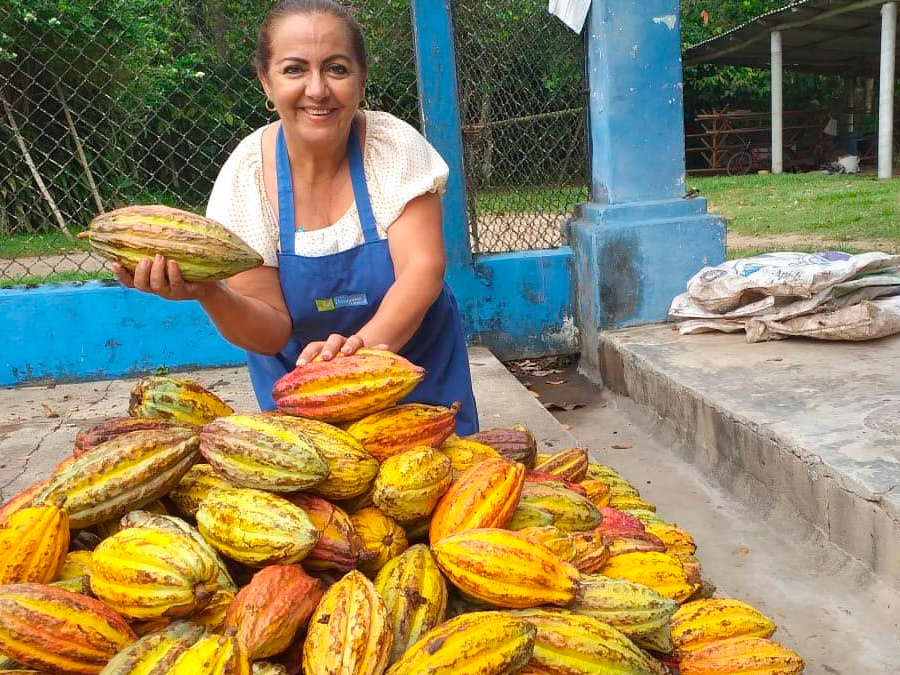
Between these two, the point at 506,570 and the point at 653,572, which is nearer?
the point at 506,570

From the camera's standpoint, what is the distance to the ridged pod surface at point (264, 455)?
1.57m

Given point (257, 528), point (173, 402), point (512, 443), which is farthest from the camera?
point (512, 443)

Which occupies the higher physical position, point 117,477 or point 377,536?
point 117,477

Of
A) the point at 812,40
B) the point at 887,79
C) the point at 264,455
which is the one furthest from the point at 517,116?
the point at 812,40

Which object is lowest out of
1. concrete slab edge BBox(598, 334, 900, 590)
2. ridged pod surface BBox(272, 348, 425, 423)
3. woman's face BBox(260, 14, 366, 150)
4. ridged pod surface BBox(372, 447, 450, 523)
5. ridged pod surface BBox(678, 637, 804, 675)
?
concrete slab edge BBox(598, 334, 900, 590)

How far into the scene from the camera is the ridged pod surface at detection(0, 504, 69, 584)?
1478 mm

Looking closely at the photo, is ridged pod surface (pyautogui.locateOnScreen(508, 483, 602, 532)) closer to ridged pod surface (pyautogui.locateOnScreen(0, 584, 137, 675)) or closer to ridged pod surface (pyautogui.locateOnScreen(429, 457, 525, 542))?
ridged pod surface (pyautogui.locateOnScreen(429, 457, 525, 542))

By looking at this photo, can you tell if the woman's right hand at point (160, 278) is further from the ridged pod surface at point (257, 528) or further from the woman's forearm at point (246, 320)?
the ridged pod surface at point (257, 528)

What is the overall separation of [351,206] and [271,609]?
1.55 meters

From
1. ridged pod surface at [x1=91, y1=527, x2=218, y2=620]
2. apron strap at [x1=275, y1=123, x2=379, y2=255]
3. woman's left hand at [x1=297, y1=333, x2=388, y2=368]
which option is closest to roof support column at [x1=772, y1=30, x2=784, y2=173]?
apron strap at [x1=275, y1=123, x2=379, y2=255]

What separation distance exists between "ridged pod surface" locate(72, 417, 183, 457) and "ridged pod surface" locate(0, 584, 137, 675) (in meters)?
0.46

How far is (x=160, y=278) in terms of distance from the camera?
5.94 ft

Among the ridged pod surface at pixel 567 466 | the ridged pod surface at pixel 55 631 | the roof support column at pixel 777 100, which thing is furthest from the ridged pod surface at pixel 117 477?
the roof support column at pixel 777 100

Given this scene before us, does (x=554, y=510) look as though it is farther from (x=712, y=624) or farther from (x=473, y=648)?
(x=473, y=648)
